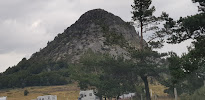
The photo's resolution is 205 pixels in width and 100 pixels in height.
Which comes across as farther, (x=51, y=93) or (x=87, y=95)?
(x=51, y=93)

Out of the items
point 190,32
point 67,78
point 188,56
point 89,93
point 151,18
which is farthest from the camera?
point 67,78

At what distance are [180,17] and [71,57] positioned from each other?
569ft

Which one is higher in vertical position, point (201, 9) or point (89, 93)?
point (201, 9)

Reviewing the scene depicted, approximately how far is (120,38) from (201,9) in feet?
63.8

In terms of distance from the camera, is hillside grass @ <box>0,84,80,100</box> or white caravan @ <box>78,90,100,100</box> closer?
white caravan @ <box>78,90,100,100</box>

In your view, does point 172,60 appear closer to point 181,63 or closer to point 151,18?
point 181,63

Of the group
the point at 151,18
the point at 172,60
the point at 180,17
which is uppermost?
the point at 151,18

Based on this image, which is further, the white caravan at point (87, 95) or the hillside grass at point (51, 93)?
the hillside grass at point (51, 93)

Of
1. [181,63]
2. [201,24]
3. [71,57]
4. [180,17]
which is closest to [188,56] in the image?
[181,63]

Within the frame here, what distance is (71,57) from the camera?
198625mm

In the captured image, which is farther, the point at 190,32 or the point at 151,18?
the point at 151,18

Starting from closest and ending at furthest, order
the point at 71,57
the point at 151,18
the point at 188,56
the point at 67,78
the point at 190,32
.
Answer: the point at 188,56
the point at 190,32
the point at 151,18
the point at 67,78
the point at 71,57

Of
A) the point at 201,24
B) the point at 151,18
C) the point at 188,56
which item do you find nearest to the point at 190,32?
the point at 201,24

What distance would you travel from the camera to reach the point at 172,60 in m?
25.6
